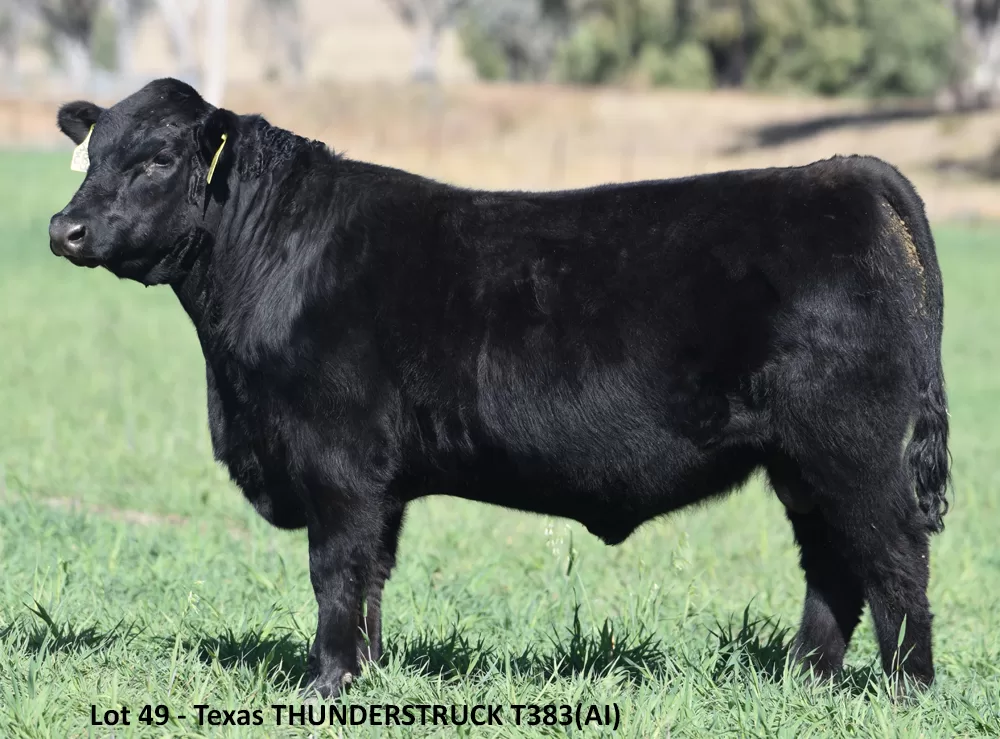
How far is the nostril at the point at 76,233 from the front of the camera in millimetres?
4219

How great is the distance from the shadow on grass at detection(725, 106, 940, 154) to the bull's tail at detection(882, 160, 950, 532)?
125ft

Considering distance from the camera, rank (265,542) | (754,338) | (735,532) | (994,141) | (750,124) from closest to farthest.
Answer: (754,338)
(265,542)
(735,532)
(994,141)
(750,124)

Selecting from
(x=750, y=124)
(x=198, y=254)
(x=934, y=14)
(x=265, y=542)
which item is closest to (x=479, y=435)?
(x=198, y=254)

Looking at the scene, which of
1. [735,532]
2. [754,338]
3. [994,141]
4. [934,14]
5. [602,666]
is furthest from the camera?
[934,14]

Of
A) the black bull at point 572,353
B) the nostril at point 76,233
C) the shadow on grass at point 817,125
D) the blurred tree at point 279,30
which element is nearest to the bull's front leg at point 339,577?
the black bull at point 572,353

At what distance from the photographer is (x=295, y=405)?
427 cm

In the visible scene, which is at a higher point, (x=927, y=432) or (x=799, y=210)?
(x=799, y=210)

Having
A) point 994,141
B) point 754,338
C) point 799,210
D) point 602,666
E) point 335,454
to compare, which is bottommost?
point 602,666

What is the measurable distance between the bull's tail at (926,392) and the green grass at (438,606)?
685mm

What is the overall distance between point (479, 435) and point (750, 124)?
144 feet

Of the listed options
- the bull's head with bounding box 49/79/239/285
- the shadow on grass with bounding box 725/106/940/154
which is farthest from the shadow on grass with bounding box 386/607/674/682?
the shadow on grass with bounding box 725/106/940/154

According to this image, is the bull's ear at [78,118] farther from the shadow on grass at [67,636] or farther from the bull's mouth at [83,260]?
the shadow on grass at [67,636]

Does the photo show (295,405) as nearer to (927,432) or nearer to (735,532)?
(927,432)

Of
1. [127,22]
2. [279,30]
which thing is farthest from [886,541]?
[279,30]
